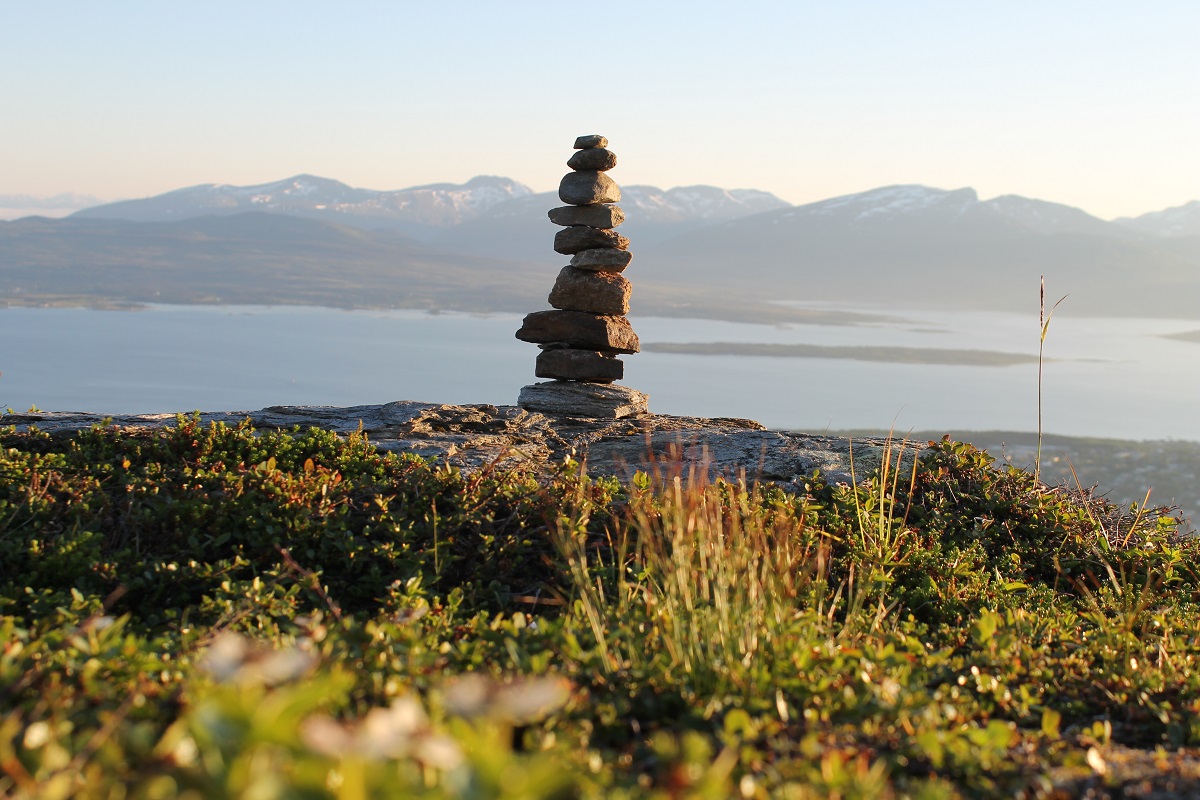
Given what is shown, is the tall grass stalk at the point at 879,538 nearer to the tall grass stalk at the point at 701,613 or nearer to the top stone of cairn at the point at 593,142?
the tall grass stalk at the point at 701,613

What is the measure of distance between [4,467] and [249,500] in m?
1.98

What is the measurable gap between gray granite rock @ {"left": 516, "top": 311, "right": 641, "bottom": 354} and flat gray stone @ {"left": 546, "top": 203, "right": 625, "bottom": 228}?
1.43m

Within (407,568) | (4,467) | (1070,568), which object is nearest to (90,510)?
(4,467)

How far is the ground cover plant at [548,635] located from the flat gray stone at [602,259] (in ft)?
22.1

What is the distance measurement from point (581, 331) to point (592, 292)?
24.2 inches

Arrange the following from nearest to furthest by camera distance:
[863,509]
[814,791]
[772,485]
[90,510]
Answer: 1. [814,791]
2. [90,510]
3. [863,509]
4. [772,485]

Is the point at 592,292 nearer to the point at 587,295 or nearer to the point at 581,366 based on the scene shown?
the point at 587,295

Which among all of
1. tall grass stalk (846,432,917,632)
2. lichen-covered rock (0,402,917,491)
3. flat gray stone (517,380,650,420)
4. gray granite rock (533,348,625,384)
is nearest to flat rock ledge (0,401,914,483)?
lichen-covered rock (0,402,917,491)

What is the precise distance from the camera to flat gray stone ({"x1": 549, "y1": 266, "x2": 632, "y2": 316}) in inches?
565

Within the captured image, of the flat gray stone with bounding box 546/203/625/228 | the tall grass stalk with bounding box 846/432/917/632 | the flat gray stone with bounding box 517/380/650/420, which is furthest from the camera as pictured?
the flat gray stone with bounding box 546/203/625/228

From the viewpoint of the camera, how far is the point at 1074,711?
4.59m

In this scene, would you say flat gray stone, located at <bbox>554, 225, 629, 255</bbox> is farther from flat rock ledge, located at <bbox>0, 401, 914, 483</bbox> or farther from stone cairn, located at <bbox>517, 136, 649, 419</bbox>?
flat rock ledge, located at <bbox>0, 401, 914, 483</bbox>

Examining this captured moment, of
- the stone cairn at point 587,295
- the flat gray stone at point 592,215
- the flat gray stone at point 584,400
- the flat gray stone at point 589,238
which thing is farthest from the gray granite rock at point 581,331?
the flat gray stone at point 592,215

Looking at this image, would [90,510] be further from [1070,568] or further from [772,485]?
[1070,568]
